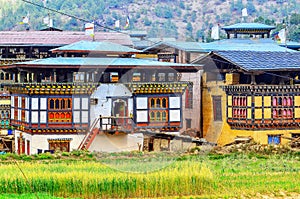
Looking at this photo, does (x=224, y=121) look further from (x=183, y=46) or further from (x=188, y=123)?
(x=183, y=46)

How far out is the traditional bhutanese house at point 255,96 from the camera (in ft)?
161

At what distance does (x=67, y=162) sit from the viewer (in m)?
38.5

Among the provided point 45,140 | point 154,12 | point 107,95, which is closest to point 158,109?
point 107,95

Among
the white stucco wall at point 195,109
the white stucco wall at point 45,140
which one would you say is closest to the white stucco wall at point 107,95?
the white stucco wall at point 45,140

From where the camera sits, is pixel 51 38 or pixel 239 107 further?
pixel 51 38

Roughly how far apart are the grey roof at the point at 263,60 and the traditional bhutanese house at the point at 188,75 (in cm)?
321

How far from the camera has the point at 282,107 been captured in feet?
163

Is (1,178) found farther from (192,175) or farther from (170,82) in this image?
(170,82)

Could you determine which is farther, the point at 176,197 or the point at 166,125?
the point at 166,125

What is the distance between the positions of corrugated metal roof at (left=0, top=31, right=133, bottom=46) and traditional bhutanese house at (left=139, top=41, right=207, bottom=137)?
335cm

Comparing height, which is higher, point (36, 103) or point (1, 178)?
point (36, 103)

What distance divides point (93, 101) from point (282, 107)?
1148cm

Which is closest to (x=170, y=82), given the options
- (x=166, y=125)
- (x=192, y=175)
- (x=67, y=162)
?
(x=166, y=125)

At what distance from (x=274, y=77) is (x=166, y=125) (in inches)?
297
